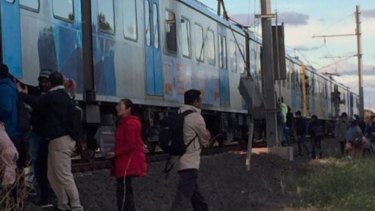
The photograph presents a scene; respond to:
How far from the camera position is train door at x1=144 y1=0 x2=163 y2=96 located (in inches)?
612

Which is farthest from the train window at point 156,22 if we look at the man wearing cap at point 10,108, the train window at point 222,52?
the man wearing cap at point 10,108

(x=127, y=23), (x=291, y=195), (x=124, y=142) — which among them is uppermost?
(x=127, y=23)

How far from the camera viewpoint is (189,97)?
354 inches

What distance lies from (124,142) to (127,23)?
20.5 feet

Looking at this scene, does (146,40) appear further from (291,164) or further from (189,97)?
(189,97)

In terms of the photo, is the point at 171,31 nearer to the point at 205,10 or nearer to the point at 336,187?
the point at 205,10

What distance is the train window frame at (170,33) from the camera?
16.9 metres

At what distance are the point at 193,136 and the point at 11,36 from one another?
301cm

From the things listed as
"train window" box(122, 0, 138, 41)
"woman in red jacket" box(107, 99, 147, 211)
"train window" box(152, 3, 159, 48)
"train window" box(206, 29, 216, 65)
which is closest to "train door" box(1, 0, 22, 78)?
"woman in red jacket" box(107, 99, 147, 211)

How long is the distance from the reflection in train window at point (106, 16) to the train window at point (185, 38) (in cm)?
445

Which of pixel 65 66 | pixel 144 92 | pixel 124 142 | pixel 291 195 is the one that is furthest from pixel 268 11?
pixel 124 142

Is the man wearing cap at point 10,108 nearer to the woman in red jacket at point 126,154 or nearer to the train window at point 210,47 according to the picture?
the woman in red jacket at point 126,154

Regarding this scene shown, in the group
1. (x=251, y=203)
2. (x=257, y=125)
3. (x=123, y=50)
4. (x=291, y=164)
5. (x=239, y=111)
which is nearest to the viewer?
(x=251, y=203)

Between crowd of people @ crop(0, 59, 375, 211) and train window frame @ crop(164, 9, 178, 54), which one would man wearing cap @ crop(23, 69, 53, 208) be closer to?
crowd of people @ crop(0, 59, 375, 211)
